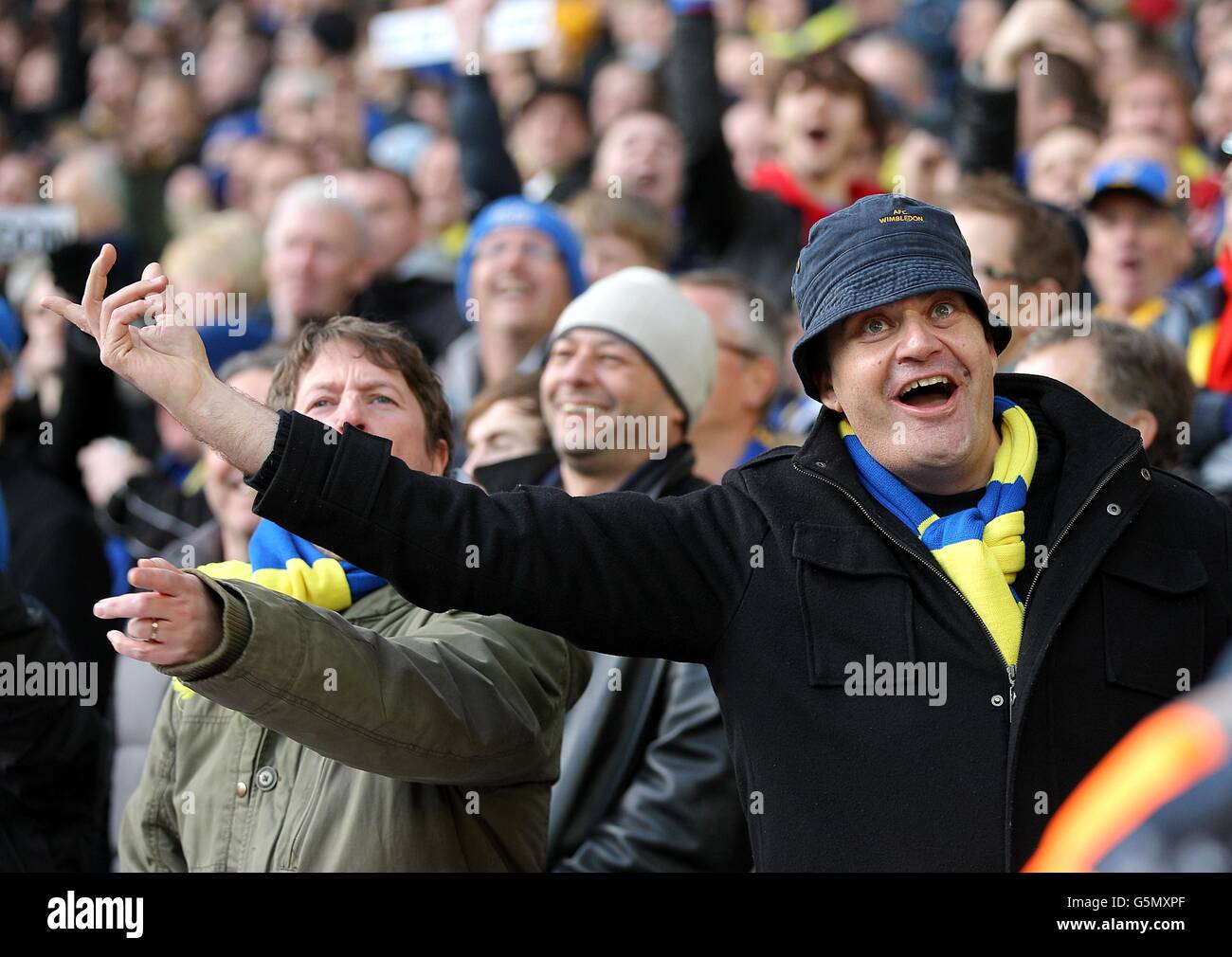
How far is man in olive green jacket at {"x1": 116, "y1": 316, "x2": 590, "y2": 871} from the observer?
2703 millimetres

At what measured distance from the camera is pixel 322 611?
2.84 m

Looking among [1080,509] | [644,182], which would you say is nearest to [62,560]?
[644,182]

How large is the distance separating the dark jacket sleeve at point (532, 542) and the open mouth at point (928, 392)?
1.06 feet

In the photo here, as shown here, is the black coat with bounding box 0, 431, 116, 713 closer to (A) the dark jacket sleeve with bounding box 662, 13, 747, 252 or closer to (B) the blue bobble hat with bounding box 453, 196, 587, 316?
(B) the blue bobble hat with bounding box 453, 196, 587, 316

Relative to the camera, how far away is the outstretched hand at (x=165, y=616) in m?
2.56

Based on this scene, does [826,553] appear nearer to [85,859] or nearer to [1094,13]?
[85,859]

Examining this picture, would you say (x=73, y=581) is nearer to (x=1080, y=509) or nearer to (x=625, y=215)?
(x=625, y=215)

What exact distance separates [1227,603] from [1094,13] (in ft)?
25.1

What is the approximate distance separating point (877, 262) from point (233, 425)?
106 centimetres

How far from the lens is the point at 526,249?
6102mm

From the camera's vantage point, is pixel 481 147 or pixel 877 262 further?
pixel 481 147

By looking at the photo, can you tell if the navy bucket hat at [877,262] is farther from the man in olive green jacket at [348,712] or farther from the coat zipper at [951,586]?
the man in olive green jacket at [348,712]

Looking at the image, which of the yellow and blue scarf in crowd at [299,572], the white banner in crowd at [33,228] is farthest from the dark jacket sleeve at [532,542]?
the white banner in crowd at [33,228]
